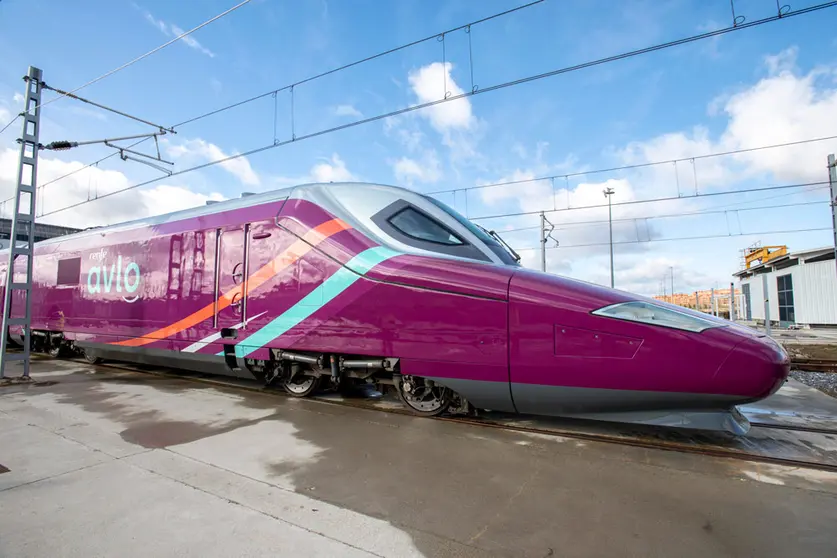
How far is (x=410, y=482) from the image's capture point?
3379 mm

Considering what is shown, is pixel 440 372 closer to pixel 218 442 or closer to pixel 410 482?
pixel 410 482

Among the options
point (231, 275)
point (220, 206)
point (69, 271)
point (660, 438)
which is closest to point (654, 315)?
point (660, 438)

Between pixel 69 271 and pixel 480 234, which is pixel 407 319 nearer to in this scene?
pixel 480 234

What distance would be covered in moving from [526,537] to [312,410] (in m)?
3.54

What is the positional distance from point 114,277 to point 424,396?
21.8ft

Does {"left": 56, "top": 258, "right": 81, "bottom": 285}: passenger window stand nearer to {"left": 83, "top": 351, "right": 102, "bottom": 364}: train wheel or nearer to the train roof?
the train roof

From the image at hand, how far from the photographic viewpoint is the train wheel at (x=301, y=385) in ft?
19.8

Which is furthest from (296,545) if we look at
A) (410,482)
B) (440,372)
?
(440,372)

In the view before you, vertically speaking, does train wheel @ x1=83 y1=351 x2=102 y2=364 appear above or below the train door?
below

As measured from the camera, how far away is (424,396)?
5125 mm

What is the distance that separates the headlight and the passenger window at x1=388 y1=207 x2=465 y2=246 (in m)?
1.94

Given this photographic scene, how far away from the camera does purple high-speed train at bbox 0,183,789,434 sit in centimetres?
373

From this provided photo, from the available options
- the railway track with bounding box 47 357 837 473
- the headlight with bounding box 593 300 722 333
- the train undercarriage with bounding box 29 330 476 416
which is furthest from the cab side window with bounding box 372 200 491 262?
the railway track with bounding box 47 357 837 473

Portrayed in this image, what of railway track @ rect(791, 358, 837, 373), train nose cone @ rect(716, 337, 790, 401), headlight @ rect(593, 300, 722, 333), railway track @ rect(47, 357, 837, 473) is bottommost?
railway track @ rect(47, 357, 837, 473)
